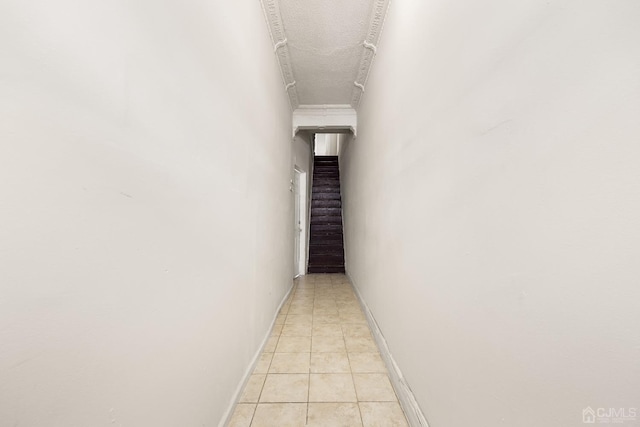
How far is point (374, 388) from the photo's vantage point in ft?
6.40

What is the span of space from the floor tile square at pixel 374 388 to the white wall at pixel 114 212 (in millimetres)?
971

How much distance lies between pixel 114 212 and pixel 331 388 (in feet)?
6.25

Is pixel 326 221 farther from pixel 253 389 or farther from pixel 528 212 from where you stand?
pixel 528 212

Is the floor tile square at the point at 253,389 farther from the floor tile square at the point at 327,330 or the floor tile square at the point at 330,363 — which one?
the floor tile square at the point at 327,330

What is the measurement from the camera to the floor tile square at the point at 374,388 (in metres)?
1.85

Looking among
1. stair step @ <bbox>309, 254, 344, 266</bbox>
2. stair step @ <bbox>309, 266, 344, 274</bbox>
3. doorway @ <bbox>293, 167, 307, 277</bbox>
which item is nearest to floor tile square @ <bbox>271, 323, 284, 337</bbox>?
doorway @ <bbox>293, 167, 307, 277</bbox>

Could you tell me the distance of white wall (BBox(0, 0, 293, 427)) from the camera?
20.4 inches

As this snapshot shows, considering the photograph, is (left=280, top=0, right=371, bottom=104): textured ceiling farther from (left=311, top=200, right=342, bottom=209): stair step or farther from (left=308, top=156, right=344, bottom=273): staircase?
(left=311, top=200, right=342, bottom=209): stair step

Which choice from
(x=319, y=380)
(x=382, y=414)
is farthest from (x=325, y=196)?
(x=382, y=414)

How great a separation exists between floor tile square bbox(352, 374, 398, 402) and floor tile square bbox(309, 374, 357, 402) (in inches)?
2.2

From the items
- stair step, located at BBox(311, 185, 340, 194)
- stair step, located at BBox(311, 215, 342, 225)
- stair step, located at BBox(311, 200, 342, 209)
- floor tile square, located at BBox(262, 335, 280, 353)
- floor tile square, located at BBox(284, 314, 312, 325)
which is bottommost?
floor tile square, located at BBox(284, 314, 312, 325)

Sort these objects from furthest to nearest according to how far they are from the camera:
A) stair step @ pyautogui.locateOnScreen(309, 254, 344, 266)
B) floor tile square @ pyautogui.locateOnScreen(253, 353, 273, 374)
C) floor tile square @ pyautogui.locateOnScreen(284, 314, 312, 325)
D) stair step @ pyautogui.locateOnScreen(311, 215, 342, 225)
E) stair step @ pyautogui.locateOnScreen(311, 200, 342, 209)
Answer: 1. stair step @ pyautogui.locateOnScreen(311, 200, 342, 209)
2. stair step @ pyautogui.locateOnScreen(311, 215, 342, 225)
3. stair step @ pyautogui.locateOnScreen(309, 254, 344, 266)
4. floor tile square @ pyautogui.locateOnScreen(284, 314, 312, 325)
5. floor tile square @ pyautogui.locateOnScreen(253, 353, 273, 374)

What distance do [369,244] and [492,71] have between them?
2518 mm

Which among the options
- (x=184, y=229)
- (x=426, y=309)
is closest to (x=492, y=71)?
(x=426, y=309)
